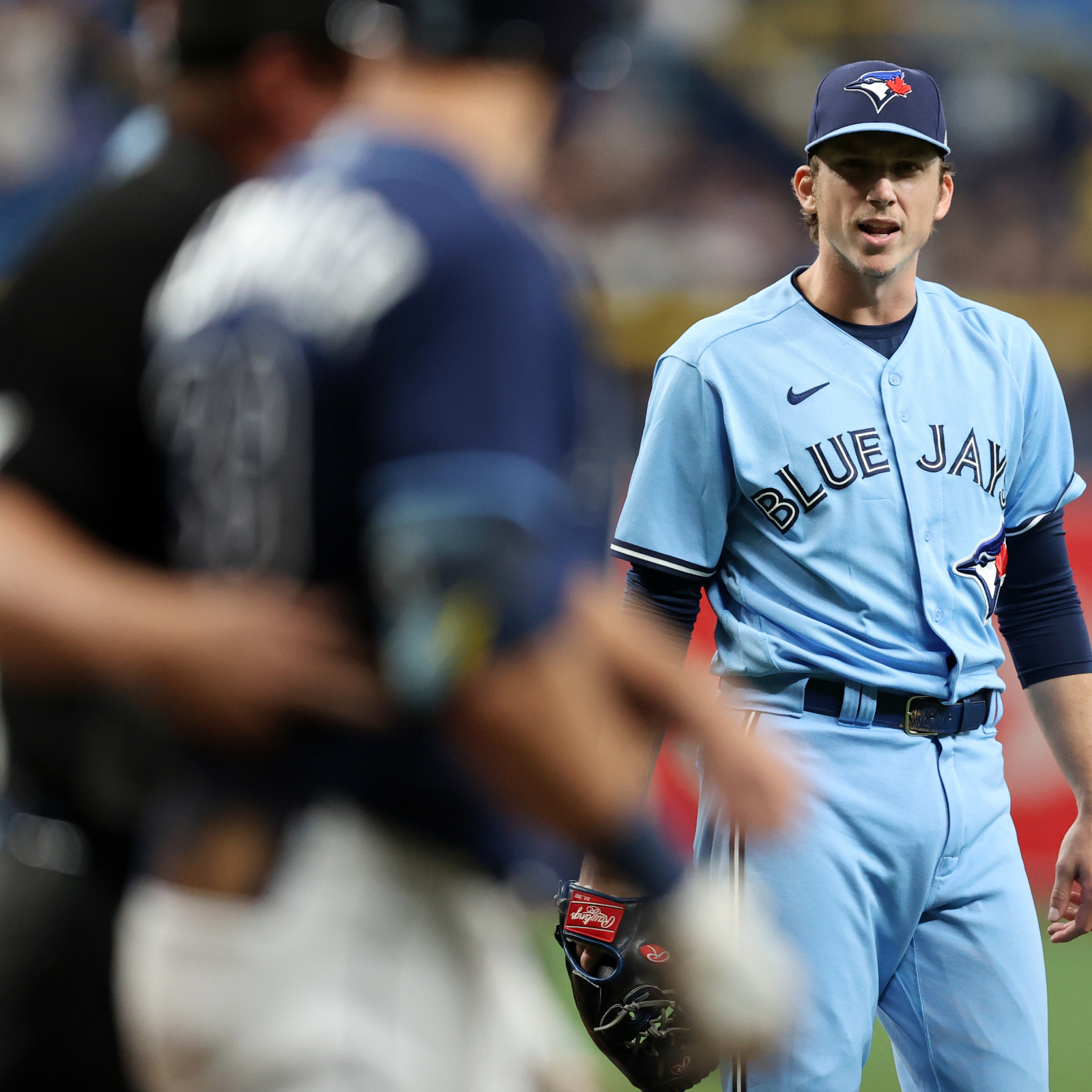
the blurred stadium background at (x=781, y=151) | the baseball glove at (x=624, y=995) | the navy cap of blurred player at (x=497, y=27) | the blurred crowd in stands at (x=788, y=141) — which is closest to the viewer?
the navy cap of blurred player at (x=497, y=27)

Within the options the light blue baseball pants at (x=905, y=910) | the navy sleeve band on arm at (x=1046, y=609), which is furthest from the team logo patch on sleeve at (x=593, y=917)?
the navy sleeve band on arm at (x=1046, y=609)

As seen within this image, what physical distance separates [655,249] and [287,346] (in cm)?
1123

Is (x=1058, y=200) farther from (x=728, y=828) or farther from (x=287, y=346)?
(x=287, y=346)

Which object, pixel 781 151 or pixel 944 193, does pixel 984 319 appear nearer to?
pixel 944 193

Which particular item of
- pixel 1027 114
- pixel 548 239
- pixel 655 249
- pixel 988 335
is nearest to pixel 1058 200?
pixel 1027 114

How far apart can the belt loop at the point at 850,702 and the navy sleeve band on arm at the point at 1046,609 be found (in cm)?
62

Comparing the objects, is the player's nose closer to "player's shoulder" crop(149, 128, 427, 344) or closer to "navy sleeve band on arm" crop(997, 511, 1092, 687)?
"navy sleeve band on arm" crop(997, 511, 1092, 687)

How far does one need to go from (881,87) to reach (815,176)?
23cm

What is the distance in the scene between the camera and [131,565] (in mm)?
1292

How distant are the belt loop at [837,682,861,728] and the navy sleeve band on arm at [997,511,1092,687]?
0.62m

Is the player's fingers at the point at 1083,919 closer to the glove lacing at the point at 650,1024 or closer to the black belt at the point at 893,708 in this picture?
the black belt at the point at 893,708

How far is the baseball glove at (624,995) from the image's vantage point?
2.66 metres

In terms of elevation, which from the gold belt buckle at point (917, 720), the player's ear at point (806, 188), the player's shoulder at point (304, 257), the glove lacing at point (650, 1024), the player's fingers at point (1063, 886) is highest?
the player's ear at point (806, 188)

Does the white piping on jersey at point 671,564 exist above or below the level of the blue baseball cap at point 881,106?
below
